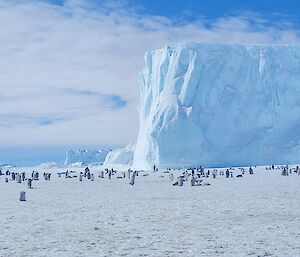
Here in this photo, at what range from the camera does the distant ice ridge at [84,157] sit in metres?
93.6

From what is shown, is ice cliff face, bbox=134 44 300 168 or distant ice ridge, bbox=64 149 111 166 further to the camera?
distant ice ridge, bbox=64 149 111 166

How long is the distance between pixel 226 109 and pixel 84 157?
157 feet

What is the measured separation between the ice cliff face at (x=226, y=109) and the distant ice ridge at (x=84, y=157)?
4213 cm

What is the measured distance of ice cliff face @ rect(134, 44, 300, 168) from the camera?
167 feet

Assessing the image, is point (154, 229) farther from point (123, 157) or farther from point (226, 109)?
point (123, 157)

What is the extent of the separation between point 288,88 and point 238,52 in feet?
21.3

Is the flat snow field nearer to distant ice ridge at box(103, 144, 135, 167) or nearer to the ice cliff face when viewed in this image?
the ice cliff face

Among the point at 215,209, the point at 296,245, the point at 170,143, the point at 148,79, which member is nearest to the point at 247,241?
the point at 296,245

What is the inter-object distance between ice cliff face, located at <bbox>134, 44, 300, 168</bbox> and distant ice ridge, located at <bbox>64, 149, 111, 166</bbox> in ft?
138

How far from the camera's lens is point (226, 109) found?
171 ft

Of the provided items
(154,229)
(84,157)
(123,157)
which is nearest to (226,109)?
(123,157)

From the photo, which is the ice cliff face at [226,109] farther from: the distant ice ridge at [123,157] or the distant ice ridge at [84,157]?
the distant ice ridge at [84,157]

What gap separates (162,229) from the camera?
9.38 meters

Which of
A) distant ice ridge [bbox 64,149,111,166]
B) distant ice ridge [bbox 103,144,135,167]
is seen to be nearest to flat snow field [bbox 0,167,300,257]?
distant ice ridge [bbox 103,144,135,167]
